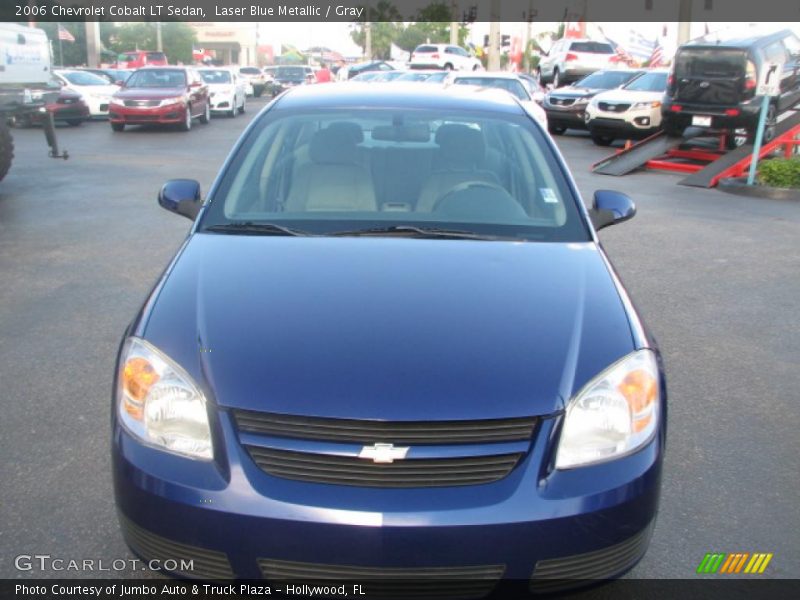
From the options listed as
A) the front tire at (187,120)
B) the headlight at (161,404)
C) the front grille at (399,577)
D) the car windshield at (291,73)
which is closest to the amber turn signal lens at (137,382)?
the headlight at (161,404)

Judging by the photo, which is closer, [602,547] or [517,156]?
[602,547]

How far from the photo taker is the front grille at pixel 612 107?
1839cm

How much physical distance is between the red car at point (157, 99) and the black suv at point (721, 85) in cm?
1172

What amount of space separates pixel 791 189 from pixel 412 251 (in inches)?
409

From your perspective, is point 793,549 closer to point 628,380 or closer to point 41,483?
point 628,380

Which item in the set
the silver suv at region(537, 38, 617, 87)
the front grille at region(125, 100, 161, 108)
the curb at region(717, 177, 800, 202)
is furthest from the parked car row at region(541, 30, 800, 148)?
the silver suv at region(537, 38, 617, 87)

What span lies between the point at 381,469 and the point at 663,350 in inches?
140

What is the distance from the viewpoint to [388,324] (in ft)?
8.92

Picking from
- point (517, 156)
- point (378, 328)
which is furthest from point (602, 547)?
point (517, 156)

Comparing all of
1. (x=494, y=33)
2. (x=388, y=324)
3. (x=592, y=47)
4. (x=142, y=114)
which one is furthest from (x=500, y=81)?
(x=494, y=33)

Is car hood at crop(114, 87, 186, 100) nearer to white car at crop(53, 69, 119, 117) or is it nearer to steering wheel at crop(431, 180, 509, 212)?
white car at crop(53, 69, 119, 117)

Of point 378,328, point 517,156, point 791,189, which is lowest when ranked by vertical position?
point 791,189

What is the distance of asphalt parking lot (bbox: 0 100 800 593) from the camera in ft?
10.7

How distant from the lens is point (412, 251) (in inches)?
129
